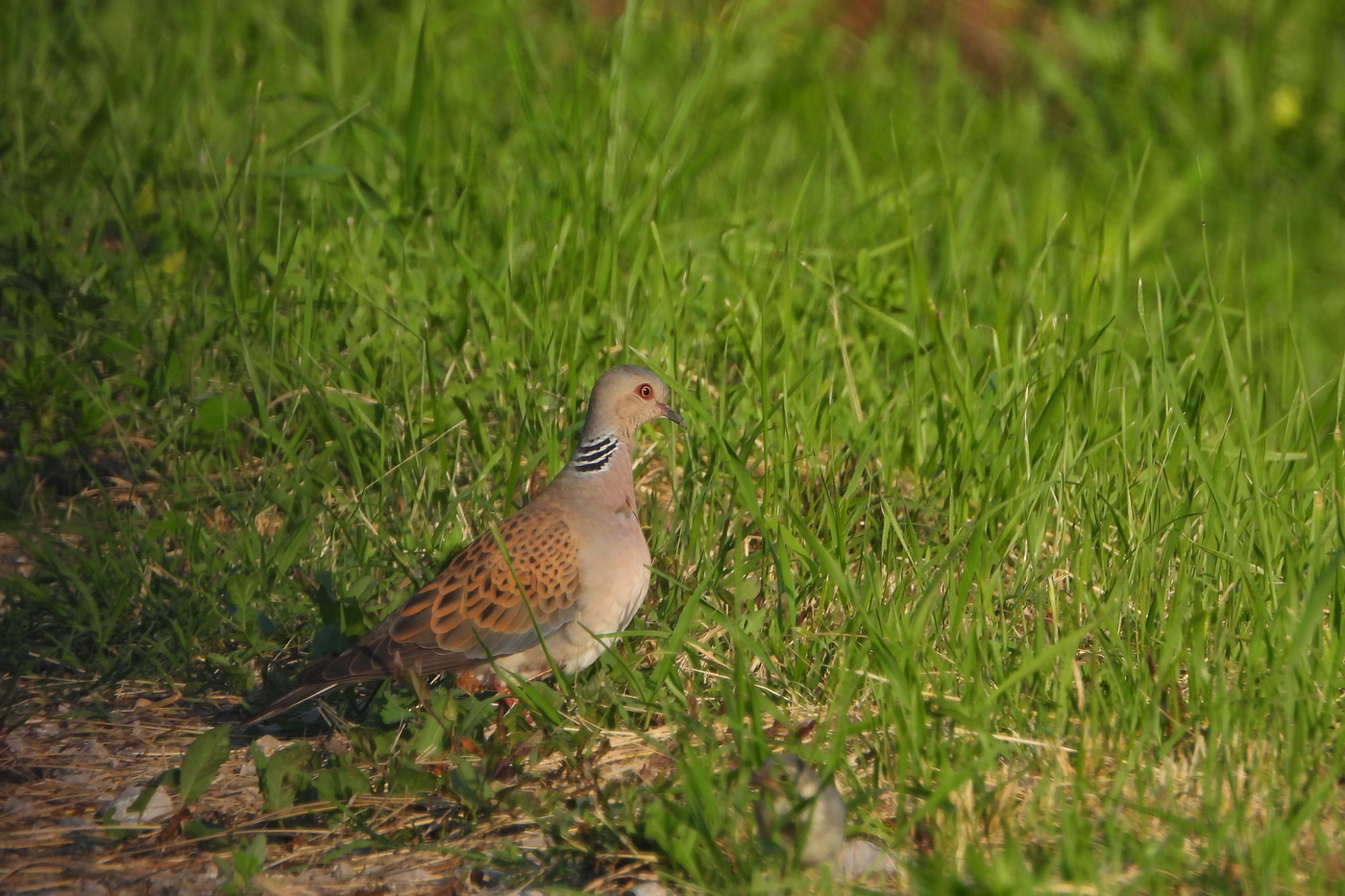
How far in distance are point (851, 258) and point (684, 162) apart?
75 cm

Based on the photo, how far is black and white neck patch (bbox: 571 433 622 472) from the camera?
408cm

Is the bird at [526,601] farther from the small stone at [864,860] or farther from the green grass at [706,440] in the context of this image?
the small stone at [864,860]

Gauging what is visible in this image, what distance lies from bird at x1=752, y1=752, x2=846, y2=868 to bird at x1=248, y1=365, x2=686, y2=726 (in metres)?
0.79

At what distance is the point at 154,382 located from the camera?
4848 millimetres

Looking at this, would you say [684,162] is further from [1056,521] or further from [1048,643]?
[1048,643]

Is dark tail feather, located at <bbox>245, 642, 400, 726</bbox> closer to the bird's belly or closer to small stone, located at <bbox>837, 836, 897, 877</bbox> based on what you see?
the bird's belly

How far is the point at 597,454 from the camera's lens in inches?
161

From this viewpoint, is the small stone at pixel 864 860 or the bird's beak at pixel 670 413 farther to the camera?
the bird's beak at pixel 670 413

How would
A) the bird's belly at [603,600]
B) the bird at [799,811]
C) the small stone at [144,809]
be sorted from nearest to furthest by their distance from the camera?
the bird at [799,811] < the small stone at [144,809] < the bird's belly at [603,600]

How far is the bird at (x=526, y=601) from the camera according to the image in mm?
3580

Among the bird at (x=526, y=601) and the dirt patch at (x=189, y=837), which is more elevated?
the bird at (x=526, y=601)

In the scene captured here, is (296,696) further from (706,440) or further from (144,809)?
(706,440)

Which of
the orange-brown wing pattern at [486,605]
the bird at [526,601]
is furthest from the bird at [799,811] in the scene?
the orange-brown wing pattern at [486,605]

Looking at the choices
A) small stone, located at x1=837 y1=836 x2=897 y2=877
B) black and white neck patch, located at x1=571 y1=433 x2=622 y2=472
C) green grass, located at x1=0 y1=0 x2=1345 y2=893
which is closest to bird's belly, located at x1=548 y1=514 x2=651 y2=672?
green grass, located at x1=0 y1=0 x2=1345 y2=893
